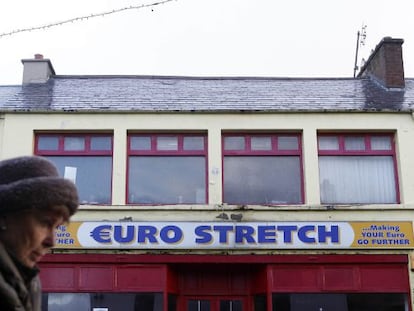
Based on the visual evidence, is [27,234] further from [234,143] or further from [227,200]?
[234,143]

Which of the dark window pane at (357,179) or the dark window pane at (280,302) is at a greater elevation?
the dark window pane at (357,179)

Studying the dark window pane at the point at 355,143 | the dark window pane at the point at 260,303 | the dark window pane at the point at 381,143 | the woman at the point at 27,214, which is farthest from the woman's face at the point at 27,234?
the dark window pane at the point at 381,143

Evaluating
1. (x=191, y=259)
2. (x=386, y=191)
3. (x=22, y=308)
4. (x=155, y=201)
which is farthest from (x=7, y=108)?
(x=22, y=308)

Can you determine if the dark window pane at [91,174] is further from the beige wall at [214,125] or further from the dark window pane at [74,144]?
the beige wall at [214,125]

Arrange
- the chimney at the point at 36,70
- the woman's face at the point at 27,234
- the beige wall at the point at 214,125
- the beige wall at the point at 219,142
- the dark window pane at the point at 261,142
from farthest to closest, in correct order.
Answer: the chimney at the point at 36,70
the dark window pane at the point at 261,142
the beige wall at the point at 214,125
the beige wall at the point at 219,142
the woman's face at the point at 27,234

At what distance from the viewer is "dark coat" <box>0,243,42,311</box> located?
1.84 meters

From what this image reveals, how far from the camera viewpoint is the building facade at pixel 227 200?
14023 millimetres

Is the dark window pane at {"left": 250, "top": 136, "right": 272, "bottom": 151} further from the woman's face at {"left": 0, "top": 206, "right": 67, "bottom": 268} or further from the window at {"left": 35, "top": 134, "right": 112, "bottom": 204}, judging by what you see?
the woman's face at {"left": 0, "top": 206, "right": 67, "bottom": 268}

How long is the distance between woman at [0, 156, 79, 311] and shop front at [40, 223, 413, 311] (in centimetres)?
1218

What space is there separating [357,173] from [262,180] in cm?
214

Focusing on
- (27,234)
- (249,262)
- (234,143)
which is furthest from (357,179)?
(27,234)

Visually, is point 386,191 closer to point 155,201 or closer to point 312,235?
point 312,235

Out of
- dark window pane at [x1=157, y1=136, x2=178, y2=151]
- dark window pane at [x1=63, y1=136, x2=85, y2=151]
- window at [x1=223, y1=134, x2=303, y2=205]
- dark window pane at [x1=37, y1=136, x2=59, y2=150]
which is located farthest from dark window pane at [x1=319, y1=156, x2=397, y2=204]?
dark window pane at [x1=37, y1=136, x2=59, y2=150]

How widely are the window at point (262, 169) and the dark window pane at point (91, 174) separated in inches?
103
